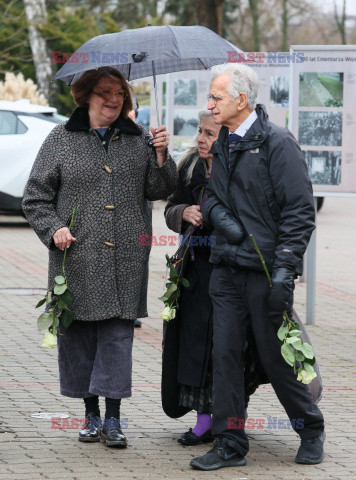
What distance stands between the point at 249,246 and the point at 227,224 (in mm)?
149

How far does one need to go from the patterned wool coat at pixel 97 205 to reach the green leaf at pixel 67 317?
0.22ft

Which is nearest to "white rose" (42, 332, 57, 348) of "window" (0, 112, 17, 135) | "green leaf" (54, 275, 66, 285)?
"green leaf" (54, 275, 66, 285)

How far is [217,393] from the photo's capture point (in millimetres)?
4609

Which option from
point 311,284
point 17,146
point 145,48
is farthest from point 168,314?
point 17,146

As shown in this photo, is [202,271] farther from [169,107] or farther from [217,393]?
[169,107]

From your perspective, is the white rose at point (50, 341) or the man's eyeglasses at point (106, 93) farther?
the man's eyeglasses at point (106, 93)

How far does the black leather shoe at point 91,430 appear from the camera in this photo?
5000 mm

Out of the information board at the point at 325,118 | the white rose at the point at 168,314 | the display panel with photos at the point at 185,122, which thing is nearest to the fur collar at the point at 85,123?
the white rose at the point at 168,314

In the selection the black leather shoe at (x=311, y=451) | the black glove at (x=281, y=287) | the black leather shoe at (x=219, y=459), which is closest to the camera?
the black glove at (x=281, y=287)

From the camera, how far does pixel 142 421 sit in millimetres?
5441

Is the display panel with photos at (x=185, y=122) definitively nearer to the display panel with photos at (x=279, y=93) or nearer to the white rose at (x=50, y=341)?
the display panel with photos at (x=279, y=93)

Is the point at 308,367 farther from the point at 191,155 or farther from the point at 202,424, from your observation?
the point at 191,155

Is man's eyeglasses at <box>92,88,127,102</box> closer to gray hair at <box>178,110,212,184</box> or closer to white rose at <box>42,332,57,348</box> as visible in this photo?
gray hair at <box>178,110,212,184</box>

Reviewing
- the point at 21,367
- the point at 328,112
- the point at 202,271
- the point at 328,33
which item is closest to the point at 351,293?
the point at 328,112
